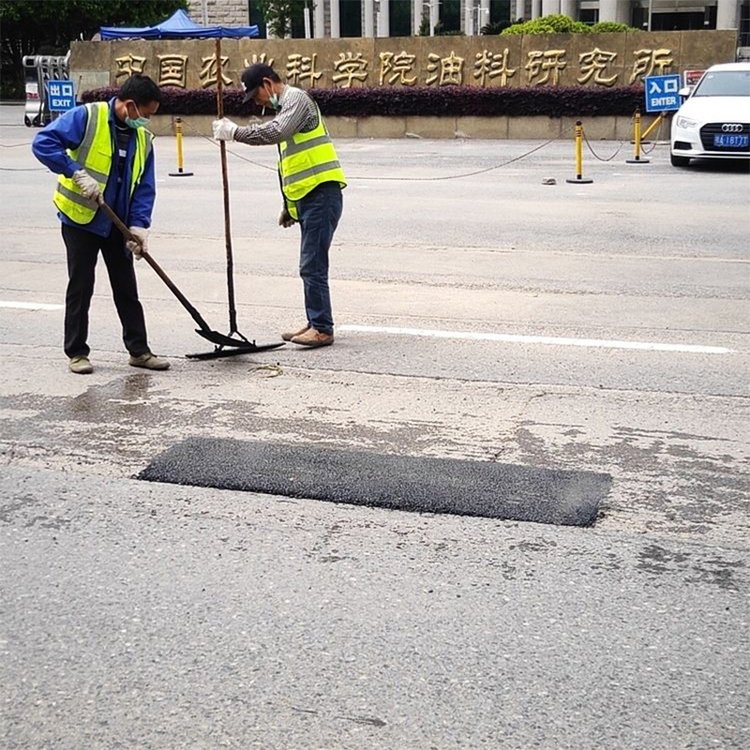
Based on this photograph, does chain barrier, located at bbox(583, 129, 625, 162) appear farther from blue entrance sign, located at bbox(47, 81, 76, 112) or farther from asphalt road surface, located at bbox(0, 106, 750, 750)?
blue entrance sign, located at bbox(47, 81, 76, 112)

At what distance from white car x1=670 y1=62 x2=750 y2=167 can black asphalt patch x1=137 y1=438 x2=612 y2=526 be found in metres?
14.4

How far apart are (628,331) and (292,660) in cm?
501

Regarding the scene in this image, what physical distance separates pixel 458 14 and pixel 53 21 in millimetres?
26802

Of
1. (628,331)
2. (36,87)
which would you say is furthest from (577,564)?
(36,87)

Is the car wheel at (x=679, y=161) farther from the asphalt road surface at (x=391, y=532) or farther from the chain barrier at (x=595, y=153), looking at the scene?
the asphalt road surface at (x=391, y=532)

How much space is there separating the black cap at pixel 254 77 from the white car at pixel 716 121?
12775mm

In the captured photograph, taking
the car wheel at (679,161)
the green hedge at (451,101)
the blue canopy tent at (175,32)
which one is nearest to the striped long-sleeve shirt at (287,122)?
the car wheel at (679,161)

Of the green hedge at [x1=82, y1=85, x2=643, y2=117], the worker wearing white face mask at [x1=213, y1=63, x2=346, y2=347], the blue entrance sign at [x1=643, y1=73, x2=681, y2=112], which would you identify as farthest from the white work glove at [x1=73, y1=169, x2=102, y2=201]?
the green hedge at [x1=82, y1=85, x2=643, y2=117]

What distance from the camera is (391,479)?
5.07m

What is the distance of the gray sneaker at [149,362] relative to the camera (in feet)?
23.0

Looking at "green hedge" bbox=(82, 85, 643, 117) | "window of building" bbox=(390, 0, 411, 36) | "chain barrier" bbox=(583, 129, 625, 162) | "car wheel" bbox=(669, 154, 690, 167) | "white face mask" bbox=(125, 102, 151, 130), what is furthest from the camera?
"window of building" bbox=(390, 0, 411, 36)

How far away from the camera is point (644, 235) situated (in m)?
12.2

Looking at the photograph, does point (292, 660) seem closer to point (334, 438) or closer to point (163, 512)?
point (163, 512)

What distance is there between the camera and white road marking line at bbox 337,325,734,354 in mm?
7473
